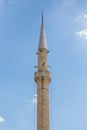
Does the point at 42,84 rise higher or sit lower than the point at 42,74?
lower

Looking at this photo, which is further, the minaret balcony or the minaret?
the minaret balcony

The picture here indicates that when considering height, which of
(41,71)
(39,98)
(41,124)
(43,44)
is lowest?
(41,124)

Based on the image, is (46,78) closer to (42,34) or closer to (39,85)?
(39,85)

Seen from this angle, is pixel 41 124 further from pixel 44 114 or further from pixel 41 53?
pixel 41 53

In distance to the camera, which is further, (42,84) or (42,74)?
(42,74)

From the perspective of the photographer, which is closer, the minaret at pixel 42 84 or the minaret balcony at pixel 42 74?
the minaret at pixel 42 84

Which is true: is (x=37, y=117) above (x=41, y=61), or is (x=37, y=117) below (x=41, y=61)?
below

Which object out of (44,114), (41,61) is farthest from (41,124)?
(41,61)

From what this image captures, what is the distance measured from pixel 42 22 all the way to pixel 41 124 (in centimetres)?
1128

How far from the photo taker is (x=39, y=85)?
4031 centimetres

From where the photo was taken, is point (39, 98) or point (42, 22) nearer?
point (39, 98)

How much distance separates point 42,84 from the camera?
40.2 metres

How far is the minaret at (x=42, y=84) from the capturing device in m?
38.4

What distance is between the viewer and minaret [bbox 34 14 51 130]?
38438mm
